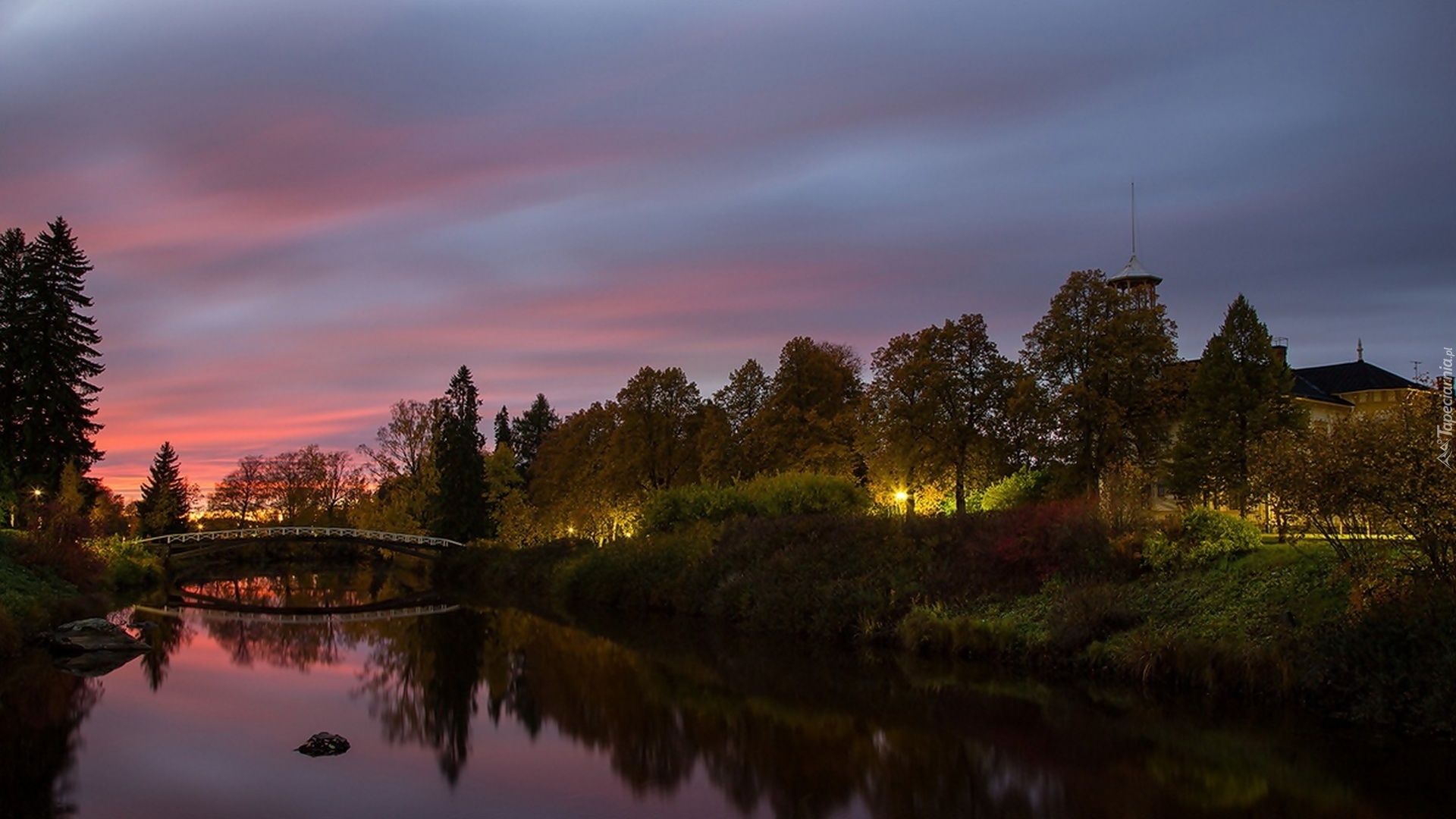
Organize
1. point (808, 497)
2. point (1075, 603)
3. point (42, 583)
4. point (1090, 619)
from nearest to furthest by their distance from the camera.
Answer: point (1090, 619) < point (1075, 603) < point (42, 583) < point (808, 497)

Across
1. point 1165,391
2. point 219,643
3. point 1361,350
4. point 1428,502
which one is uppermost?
point 1361,350

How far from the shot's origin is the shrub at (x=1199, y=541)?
22812 millimetres

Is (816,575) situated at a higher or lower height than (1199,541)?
lower

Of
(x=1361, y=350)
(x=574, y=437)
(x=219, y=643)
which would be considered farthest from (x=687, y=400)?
(x=1361, y=350)

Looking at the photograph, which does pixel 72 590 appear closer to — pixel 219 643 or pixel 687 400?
pixel 219 643

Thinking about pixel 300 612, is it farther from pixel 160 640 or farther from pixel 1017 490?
pixel 1017 490

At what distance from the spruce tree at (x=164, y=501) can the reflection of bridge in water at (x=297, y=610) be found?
30669 mm

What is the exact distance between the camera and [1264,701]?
1794cm

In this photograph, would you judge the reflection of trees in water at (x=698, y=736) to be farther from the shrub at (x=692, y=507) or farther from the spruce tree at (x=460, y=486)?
the spruce tree at (x=460, y=486)

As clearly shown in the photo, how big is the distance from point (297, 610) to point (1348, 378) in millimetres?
48322

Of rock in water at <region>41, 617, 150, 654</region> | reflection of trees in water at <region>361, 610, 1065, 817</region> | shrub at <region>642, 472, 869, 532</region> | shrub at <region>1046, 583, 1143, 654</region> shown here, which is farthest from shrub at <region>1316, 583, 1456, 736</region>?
rock in water at <region>41, 617, 150, 654</region>

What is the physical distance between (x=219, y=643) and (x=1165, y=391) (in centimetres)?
3197

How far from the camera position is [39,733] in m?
16.5

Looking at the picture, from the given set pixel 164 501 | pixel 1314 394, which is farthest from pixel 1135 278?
pixel 164 501
